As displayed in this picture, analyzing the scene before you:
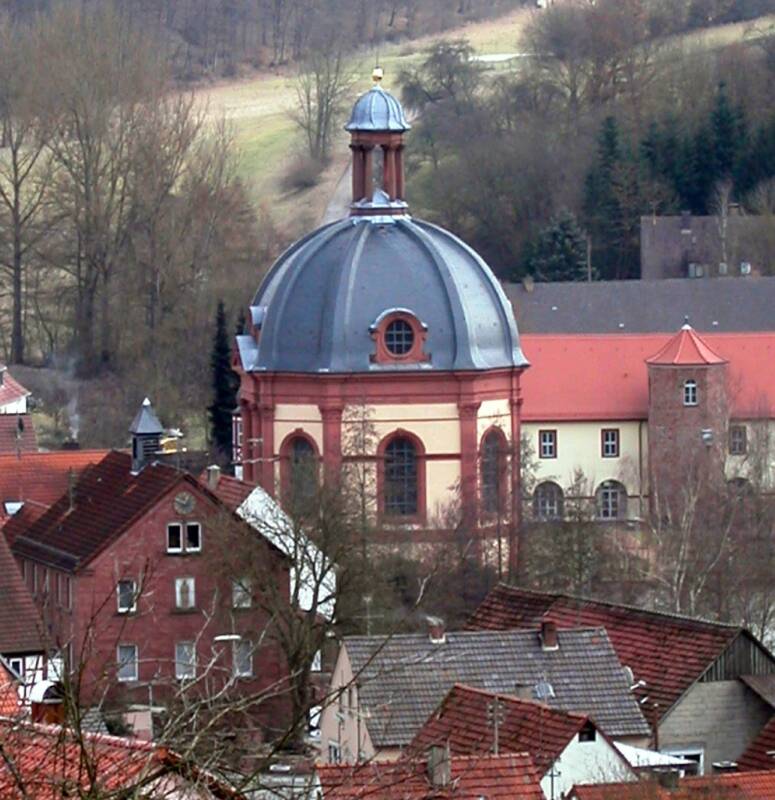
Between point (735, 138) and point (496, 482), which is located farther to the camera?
point (735, 138)

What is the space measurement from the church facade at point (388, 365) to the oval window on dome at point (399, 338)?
18 millimetres

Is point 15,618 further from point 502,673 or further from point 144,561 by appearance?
point 502,673

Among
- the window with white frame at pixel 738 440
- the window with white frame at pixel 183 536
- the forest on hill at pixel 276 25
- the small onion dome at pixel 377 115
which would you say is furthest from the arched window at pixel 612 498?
the forest on hill at pixel 276 25

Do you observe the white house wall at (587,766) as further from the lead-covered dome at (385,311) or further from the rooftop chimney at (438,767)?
the lead-covered dome at (385,311)

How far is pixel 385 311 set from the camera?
68.4m

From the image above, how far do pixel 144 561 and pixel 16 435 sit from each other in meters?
21.7

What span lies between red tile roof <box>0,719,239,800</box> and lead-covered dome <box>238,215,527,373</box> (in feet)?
175

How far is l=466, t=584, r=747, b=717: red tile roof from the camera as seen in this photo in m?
36.8

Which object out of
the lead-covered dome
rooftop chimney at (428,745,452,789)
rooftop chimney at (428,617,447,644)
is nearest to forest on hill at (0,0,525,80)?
the lead-covered dome

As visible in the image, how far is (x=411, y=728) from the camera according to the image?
34344 mm

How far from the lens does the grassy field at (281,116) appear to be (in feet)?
430

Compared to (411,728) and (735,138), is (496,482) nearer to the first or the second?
(411,728)

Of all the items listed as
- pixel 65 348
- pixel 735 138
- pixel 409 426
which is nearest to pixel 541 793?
pixel 409 426

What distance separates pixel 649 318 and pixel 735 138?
19259 millimetres
